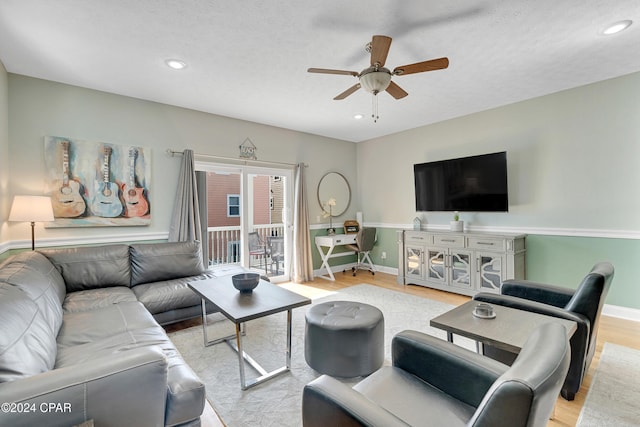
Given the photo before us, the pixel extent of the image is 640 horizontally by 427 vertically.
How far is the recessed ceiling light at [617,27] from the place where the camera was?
2.20 meters

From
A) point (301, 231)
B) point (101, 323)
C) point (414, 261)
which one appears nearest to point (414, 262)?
point (414, 261)

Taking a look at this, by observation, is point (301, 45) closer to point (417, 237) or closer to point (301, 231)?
point (301, 231)

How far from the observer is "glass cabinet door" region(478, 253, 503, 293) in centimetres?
371

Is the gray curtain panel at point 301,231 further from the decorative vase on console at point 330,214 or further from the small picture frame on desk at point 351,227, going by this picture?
the small picture frame on desk at point 351,227

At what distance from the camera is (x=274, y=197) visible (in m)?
5.04

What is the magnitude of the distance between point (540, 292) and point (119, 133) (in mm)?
4580

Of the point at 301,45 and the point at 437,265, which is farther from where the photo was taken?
the point at 437,265

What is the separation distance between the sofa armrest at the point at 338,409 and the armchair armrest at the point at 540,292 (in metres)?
1.94

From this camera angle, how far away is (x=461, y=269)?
407 cm

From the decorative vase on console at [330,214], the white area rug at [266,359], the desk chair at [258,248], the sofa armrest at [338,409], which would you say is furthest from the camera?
the decorative vase on console at [330,214]

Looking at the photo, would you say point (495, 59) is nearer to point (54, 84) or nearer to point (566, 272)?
point (566, 272)

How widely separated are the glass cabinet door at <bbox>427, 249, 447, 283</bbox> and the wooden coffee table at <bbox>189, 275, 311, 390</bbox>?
Result: 2.72 meters

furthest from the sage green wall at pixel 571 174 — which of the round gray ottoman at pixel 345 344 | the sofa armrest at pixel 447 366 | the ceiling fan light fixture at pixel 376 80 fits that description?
the sofa armrest at pixel 447 366

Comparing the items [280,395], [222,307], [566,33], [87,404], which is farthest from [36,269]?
[566,33]
